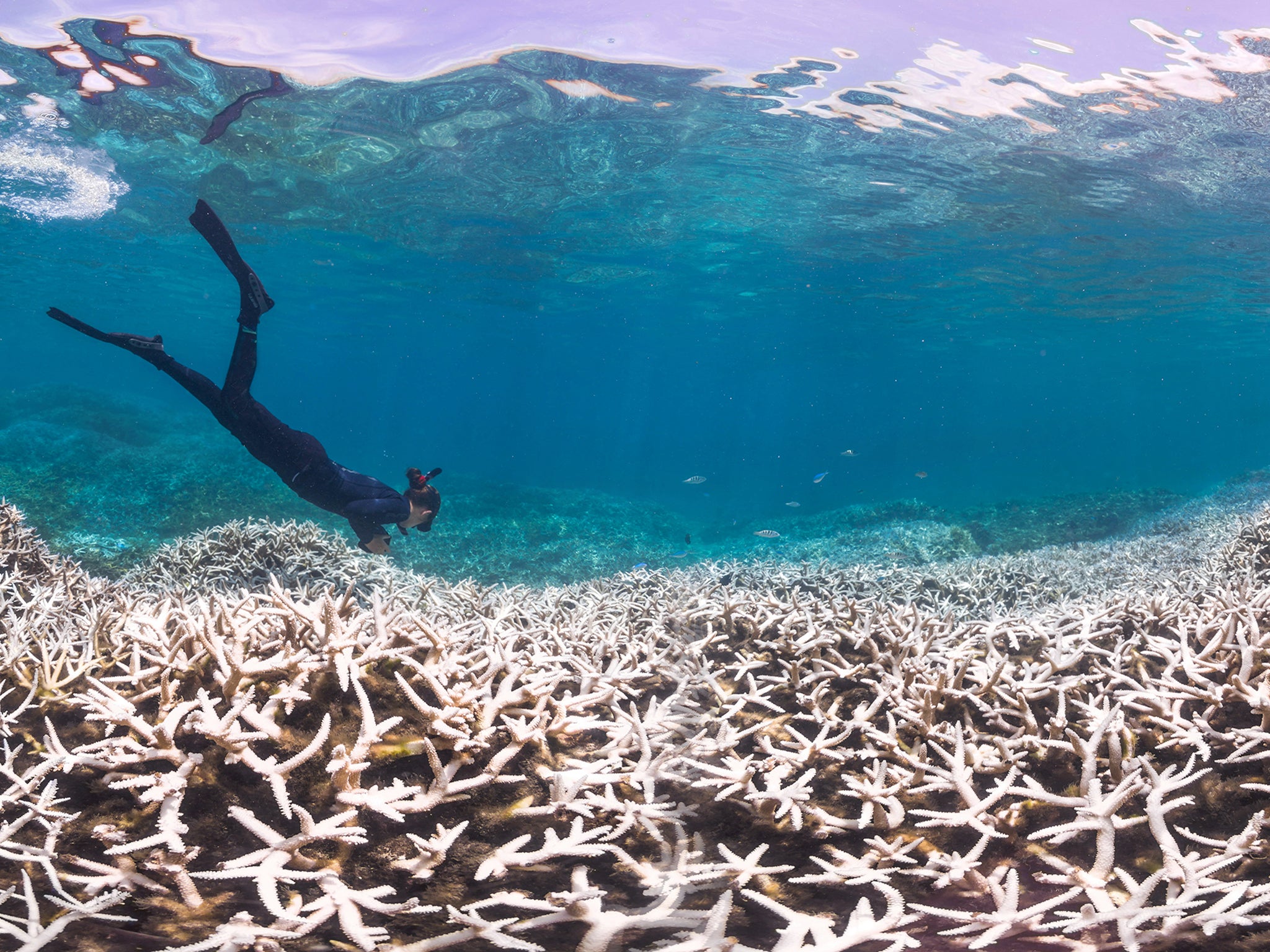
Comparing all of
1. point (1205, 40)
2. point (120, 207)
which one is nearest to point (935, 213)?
point (1205, 40)

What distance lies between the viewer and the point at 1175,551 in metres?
9.03

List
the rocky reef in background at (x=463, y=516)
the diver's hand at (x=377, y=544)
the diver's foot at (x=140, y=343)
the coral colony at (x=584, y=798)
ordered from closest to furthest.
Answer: the coral colony at (x=584, y=798) < the diver's foot at (x=140, y=343) < the diver's hand at (x=377, y=544) < the rocky reef in background at (x=463, y=516)

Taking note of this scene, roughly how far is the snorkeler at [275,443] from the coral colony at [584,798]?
12.6 ft

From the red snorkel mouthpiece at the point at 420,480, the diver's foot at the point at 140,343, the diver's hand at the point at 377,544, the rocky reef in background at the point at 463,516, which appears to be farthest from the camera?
the rocky reef in background at the point at 463,516

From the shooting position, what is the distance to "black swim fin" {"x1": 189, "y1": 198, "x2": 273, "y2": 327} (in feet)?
22.4

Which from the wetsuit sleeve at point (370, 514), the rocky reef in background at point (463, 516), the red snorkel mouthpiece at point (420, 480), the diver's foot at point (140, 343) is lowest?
the rocky reef in background at point (463, 516)

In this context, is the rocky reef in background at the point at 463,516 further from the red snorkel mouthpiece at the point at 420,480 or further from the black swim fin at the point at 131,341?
the red snorkel mouthpiece at the point at 420,480

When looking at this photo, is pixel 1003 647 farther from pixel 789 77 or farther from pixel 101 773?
pixel 789 77

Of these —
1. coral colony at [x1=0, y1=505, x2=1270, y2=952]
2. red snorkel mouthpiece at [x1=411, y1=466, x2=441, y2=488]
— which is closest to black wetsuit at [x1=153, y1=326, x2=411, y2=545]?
red snorkel mouthpiece at [x1=411, y1=466, x2=441, y2=488]

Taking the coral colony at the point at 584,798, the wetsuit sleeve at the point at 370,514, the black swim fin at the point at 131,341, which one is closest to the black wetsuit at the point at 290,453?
the wetsuit sleeve at the point at 370,514

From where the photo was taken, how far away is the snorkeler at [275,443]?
684 centimetres

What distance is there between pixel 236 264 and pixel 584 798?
704 cm

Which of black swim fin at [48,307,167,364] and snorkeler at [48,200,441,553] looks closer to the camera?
black swim fin at [48,307,167,364]

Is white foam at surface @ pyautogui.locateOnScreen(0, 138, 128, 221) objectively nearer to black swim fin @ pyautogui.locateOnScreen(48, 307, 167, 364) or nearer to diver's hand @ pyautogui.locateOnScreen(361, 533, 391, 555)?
black swim fin @ pyautogui.locateOnScreen(48, 307, 167, 364)
